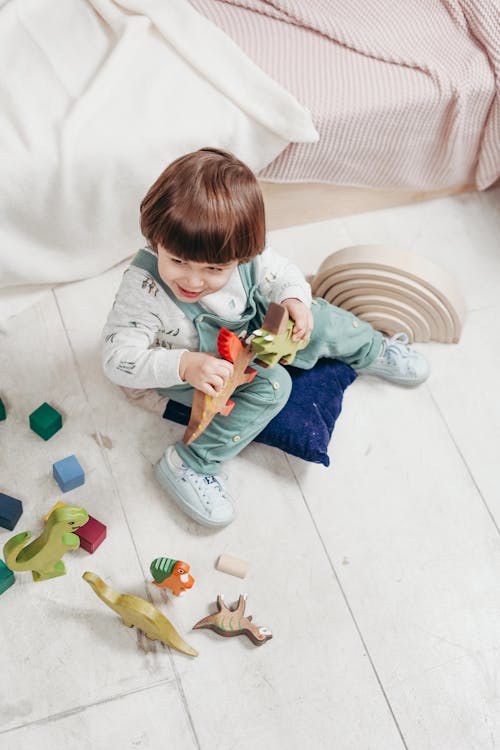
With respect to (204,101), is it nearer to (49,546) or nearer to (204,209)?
(204,209)

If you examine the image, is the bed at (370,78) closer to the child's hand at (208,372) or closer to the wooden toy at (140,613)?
the child's hand at (208,372)

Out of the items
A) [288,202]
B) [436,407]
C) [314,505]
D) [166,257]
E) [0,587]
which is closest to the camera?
[166,257]

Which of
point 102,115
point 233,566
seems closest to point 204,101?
point 102,115

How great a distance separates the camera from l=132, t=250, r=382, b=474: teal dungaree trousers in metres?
1.18

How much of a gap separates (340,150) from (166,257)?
0.58 meters

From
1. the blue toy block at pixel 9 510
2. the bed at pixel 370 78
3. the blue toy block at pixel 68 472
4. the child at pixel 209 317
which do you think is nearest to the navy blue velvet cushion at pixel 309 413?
the child at pixel 209 317

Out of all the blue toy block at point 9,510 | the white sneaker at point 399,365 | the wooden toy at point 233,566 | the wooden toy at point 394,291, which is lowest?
the blue toy block at point 9,510

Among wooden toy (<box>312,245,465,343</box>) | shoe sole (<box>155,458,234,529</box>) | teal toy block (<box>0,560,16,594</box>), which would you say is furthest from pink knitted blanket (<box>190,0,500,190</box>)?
teal toy block (<box>0,560,16,594</box>)

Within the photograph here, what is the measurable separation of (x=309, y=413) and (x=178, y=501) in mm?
257

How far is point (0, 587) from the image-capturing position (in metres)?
1.15

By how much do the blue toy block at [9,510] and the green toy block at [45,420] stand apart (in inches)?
5.0

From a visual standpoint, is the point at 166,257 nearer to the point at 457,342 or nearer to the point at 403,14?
the point at 457,342

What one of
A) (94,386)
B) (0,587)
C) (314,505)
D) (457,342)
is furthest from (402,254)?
(0,587)

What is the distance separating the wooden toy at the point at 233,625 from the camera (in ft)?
3.77
